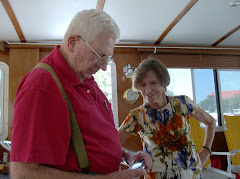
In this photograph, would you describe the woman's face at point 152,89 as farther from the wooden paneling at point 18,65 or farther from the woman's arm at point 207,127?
the wooden paneling at point 18,65

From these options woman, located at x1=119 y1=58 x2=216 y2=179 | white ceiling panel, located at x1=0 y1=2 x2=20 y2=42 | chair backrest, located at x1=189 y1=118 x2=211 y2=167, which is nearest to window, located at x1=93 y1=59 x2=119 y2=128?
chair backrest, located at x1=189 y1=118 x2=211 y2=167

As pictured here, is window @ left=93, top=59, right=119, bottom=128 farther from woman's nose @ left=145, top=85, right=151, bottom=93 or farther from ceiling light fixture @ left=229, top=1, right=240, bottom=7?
woman's nose @ left=145, top=85, right=151, bottom=93

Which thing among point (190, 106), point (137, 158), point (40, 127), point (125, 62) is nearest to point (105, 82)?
point (125, 62)

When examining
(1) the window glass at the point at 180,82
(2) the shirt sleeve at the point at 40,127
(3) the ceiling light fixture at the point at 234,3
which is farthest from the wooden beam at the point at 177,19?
(2) the shirt sleeve at the point at 40,127

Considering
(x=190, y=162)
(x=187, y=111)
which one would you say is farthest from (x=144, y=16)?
(x=190, y=162)

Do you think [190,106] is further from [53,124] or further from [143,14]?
Result: [143,14]

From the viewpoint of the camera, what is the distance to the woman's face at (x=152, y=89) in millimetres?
1417

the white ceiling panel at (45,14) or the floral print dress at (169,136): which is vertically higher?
the white ceiling panel at (45,14)

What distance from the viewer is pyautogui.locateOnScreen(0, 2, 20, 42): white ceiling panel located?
279 centimetres

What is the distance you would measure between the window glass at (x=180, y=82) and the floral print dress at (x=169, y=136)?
2.98 metres

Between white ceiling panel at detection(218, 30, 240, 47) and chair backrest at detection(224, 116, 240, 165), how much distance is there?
1469mm

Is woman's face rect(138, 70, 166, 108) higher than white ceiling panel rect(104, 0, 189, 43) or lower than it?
lower

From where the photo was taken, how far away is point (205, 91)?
448 cm

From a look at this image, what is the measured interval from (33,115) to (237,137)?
11.6 feet
